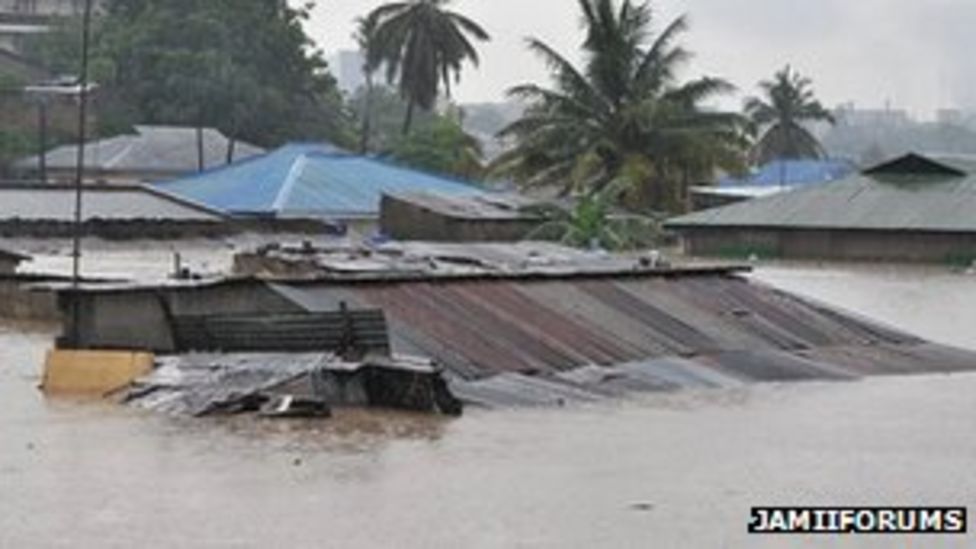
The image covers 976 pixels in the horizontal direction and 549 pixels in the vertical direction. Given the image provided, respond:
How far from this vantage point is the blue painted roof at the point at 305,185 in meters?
50.4

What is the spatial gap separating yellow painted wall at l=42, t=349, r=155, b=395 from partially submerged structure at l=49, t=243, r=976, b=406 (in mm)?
929

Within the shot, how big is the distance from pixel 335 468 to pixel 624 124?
104ft

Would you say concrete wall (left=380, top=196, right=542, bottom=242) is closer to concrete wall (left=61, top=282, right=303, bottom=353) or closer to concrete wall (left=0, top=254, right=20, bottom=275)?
concrete wall (left=0, top=254, right=20, bottom=275)

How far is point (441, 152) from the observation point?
64.9 m

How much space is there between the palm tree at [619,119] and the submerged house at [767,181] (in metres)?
7.45

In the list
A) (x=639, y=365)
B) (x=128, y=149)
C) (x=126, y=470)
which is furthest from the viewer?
(x=128, y=149)

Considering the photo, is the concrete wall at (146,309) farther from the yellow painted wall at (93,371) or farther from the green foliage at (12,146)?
the green foliage at (12,146)

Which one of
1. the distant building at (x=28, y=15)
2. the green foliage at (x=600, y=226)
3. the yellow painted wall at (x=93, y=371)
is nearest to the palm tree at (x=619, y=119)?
the green foliage at (x=600, y=226)

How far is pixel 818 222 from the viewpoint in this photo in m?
46.8

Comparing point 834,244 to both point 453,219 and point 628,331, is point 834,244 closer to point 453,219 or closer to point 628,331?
point 453,219

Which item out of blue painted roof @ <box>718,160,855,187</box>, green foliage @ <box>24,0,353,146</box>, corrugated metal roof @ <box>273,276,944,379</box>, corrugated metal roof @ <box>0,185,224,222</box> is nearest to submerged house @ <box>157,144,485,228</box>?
corrugated metal roof @ <box>0,185,224,222</box>

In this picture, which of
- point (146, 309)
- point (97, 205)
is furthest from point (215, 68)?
point (146, 309)

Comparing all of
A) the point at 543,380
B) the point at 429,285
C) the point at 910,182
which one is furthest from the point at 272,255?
the point at 910,182

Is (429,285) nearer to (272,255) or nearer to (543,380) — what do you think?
(543,380)
